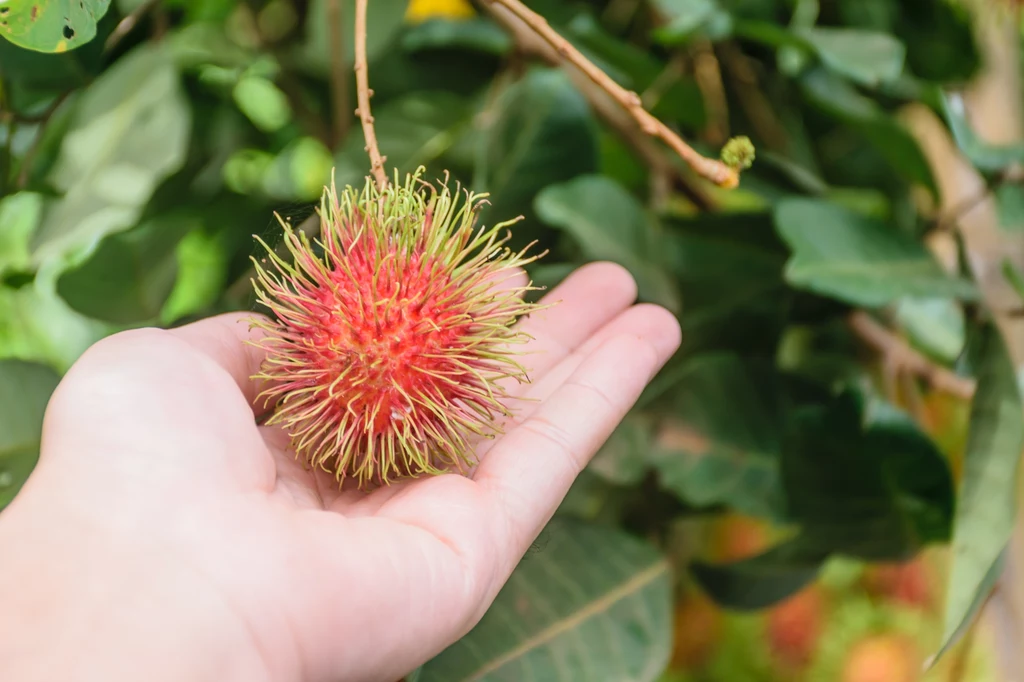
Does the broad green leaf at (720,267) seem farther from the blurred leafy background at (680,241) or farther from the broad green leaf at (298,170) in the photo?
the broad green leaf at (298,170)

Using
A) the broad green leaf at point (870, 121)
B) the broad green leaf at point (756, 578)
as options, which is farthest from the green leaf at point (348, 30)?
the broad green leaf at point (756, 578)

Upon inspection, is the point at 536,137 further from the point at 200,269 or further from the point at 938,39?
the point at 938,39

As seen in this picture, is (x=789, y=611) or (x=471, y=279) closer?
(x=471, y=279)

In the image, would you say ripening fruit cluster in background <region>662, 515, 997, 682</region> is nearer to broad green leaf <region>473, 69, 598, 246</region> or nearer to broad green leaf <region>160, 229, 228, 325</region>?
broad green leaf <region>473, 69, 598, 246</region>

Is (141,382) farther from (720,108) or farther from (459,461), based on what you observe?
(720,108)

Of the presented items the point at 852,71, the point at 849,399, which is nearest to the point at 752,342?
the point at 849,399

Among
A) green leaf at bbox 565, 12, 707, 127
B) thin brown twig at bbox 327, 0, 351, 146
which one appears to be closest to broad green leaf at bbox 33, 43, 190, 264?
thin brown twig at bbox 327, 0, 351, 146
